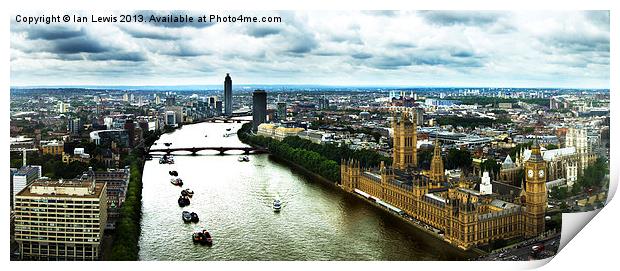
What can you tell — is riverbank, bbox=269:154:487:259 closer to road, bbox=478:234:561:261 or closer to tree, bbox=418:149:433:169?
road, bbox=478:234:561:261

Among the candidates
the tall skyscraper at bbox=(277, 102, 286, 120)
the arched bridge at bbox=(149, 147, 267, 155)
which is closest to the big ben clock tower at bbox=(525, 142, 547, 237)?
the arched bridge at bbox=(149, 147, 267, 155)

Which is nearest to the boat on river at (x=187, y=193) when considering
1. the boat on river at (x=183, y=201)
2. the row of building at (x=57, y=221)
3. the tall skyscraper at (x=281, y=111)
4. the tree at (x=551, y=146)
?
the boat on river at (x=183, y=201)

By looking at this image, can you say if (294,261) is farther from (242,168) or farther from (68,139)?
(242,168)

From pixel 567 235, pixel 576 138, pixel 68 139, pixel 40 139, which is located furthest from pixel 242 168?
pixel 567 235

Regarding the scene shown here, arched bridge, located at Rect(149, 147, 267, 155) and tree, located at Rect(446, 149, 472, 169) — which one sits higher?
tree, located at Rect(446, 149, 472, 169)

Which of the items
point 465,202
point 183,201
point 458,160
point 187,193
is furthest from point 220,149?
point 465,202

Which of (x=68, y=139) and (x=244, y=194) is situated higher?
(x=68, y=139)
